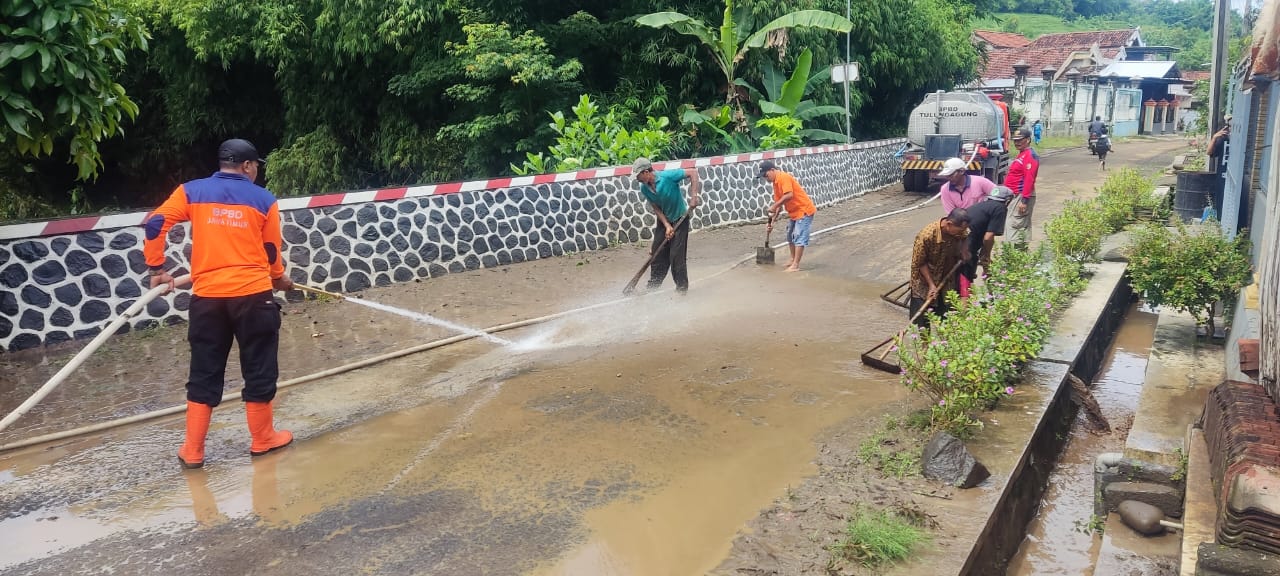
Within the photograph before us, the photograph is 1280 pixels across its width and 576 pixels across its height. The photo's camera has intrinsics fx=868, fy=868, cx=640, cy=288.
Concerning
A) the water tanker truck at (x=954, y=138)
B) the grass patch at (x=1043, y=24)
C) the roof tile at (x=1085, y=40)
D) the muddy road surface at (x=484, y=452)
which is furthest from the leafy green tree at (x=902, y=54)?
the grass patch at (x=1043, y=24)

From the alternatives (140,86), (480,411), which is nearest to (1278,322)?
(480,411)

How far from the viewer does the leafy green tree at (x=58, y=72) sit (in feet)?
19.9

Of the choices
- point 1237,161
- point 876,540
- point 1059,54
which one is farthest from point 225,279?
point 1059,54

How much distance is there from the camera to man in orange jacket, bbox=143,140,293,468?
482cm

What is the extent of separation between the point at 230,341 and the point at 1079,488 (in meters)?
5.39

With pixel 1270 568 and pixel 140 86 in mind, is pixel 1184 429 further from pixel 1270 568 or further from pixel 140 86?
pixel 140 86

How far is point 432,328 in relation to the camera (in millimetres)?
8141

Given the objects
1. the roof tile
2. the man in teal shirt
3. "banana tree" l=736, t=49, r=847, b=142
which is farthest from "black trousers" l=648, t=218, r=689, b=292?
the roof tile

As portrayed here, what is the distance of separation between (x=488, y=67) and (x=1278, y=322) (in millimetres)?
14836

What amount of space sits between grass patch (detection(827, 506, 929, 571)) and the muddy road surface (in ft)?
0.28

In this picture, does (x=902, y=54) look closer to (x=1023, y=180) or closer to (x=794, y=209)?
(x=1023, y=180)

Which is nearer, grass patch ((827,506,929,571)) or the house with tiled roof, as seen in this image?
grass patch ((827,506,929,571))

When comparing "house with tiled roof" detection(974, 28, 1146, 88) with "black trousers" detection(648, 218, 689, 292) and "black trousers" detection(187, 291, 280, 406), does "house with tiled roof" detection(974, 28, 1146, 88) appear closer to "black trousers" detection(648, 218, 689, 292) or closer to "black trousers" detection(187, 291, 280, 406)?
"black trousers" detection(648, 218, 689, 292)

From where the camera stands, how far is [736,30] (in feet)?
59.3
